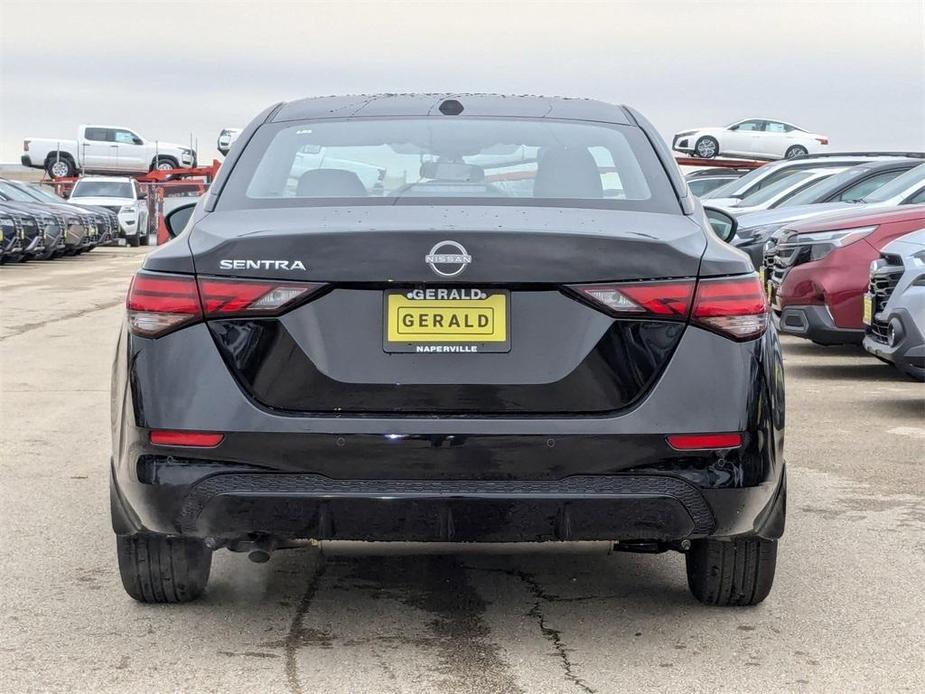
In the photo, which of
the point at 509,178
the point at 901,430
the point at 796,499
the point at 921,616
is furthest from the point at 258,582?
the point at 901,430

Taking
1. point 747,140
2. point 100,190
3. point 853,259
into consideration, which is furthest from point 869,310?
point 100,190

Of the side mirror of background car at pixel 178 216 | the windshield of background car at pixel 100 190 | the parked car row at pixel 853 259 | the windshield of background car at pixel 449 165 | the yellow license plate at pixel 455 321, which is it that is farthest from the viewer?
the windshield of background car at pixel 100 190

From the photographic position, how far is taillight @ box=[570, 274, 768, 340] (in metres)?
3.92

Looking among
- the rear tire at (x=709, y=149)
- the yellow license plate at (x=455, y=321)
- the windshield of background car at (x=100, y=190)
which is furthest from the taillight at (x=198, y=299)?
the rear tire at (x=709, y=149)

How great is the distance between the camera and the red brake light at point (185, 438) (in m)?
3.93

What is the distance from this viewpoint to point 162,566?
15.0ft

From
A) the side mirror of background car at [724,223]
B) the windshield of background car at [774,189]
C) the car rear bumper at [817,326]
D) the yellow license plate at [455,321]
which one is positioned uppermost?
the side mirror of background car at [724,223]

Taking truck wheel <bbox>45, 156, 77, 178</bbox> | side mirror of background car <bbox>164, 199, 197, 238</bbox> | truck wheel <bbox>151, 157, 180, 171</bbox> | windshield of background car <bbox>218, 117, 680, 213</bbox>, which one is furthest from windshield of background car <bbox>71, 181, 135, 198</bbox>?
windshield of background car <bbox>218, 117, 680, 213</bbox>

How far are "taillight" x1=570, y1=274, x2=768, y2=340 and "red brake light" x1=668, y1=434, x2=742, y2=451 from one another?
0.27 metres

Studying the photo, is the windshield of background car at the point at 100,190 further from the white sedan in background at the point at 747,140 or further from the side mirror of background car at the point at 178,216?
the side mirror of background car at the point at 178,216

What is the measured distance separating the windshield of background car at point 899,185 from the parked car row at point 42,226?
1704cm

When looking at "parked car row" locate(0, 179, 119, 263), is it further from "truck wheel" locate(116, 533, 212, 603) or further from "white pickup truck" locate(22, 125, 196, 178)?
"truck wheel" locate(116, 533, 212, 603)

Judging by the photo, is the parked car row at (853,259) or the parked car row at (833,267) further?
the parked car row at (833,267)

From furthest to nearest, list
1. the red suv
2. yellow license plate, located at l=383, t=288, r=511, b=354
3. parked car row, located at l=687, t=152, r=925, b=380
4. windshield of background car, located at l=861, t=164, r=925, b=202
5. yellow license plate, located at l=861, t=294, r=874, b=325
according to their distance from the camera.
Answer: windshield of background car, located at l=861, t=164, r=925, b=202, the red suv, yellow license plate, located at l=861, t=294, r=874, b=325, parked car row, located at l=687, t=152, r=925, b=380, yellow license plate, located at l=383, t=288, r=511, b=354
